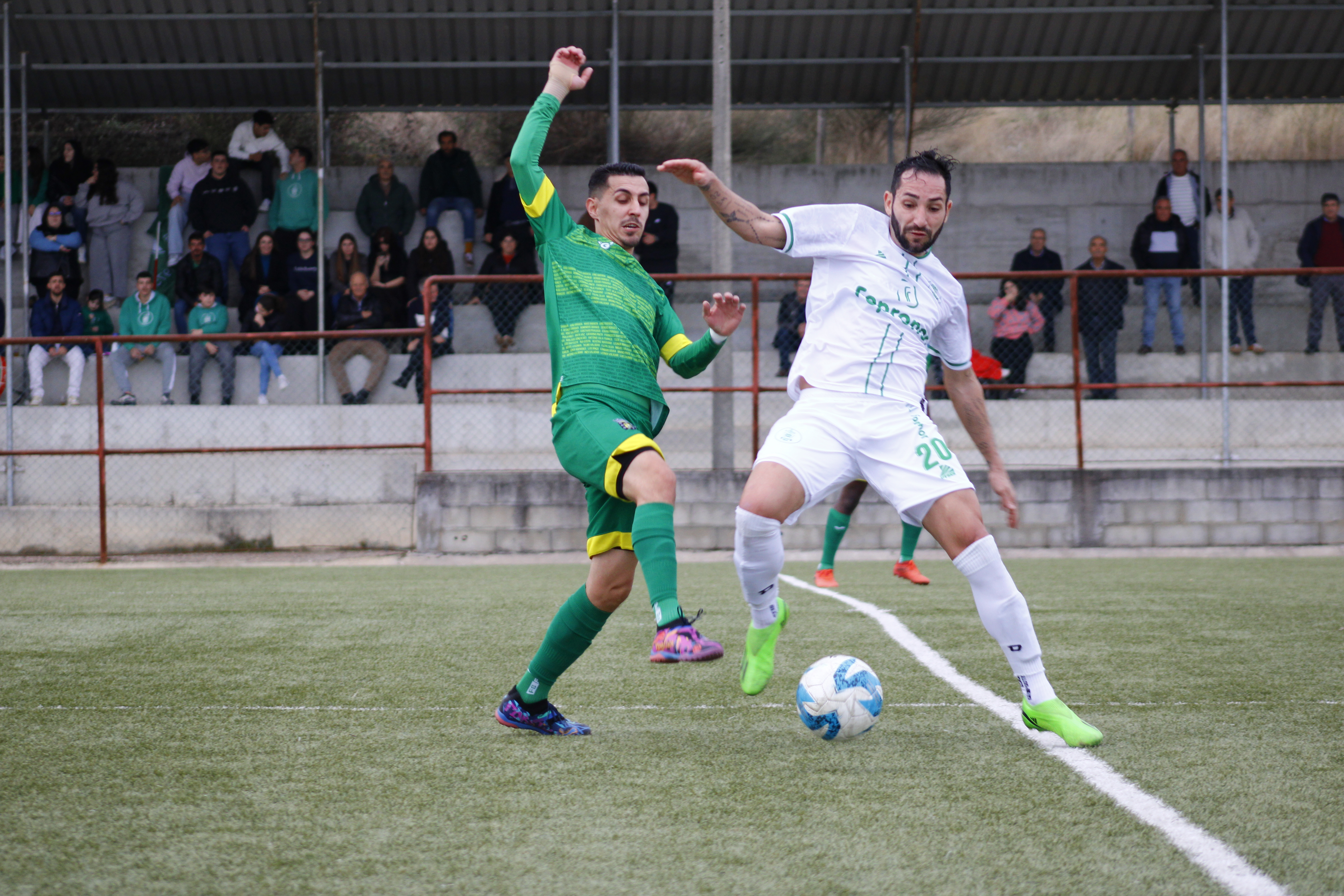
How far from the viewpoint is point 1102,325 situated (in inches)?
490

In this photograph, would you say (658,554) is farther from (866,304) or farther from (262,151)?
(262,151)

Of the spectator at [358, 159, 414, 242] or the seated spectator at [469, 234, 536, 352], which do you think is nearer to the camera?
the seated spectator at [469, 234, 536, 352]

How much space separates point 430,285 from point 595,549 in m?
7.95

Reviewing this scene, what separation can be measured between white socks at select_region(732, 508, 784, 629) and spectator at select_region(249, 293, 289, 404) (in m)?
9.46

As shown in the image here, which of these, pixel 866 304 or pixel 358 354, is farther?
pixel 358 354

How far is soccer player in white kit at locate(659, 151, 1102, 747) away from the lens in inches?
151

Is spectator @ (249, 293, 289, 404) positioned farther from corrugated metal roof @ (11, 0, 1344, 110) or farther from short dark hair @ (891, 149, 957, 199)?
short dark hair @ (891, 149, 957, 199)

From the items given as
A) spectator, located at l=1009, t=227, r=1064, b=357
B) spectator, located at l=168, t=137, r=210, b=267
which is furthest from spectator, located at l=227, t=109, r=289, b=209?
spectator, located at l=1009, t=227, r=1064, b=357

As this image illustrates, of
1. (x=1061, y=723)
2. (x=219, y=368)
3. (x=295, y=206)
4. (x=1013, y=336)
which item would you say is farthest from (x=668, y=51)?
(x=1061, y=723)

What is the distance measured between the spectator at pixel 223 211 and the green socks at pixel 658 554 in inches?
478

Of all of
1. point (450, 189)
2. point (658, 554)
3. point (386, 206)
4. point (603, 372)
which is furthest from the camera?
point (450, 189)

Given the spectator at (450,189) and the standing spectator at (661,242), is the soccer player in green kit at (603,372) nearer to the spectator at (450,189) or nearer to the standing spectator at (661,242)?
the standing spectator at (661,242)

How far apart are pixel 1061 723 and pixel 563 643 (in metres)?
1.55

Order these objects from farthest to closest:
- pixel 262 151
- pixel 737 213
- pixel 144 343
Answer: pixel 262 151
pixel 144 343
pixel 737 213
